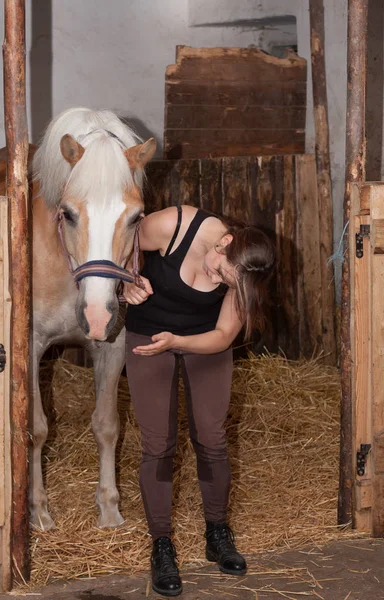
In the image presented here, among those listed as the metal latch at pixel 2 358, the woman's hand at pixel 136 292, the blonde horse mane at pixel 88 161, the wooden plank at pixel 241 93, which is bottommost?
the metal latch at pixel 2 358

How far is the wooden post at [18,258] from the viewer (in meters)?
3.33

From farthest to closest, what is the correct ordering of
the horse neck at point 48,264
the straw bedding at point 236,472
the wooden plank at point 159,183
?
the wooden plank at point 159,183 → the horse neck at point 48,264 → the straw bedding at point 236,472

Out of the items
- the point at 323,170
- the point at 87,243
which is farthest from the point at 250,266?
the point at 323,170

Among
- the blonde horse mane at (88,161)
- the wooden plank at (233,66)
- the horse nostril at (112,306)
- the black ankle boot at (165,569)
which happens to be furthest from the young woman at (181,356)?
the wooden plank at (233,66)

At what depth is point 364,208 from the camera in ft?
12.1

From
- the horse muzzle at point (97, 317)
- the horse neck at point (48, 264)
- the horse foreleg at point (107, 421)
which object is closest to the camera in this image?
the horse muzzle at point (97, 317)

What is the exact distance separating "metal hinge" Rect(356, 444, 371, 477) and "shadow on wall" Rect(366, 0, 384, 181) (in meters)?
3.00

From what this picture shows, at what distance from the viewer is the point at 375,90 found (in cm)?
625

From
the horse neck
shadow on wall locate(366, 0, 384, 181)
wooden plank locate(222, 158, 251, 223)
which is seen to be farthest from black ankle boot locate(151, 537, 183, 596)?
shadow on wall locate(366, 0, 384, 181)

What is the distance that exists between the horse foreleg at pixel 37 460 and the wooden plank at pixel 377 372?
1.50 meters

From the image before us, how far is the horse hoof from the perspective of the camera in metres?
3.99

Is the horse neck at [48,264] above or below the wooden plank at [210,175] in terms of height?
below

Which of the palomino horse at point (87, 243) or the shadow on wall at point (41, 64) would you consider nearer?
the palomino horse at point (87, 243)

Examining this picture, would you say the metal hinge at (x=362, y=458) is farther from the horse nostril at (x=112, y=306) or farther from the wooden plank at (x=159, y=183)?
the wooden plank at (x=159, y=183)
